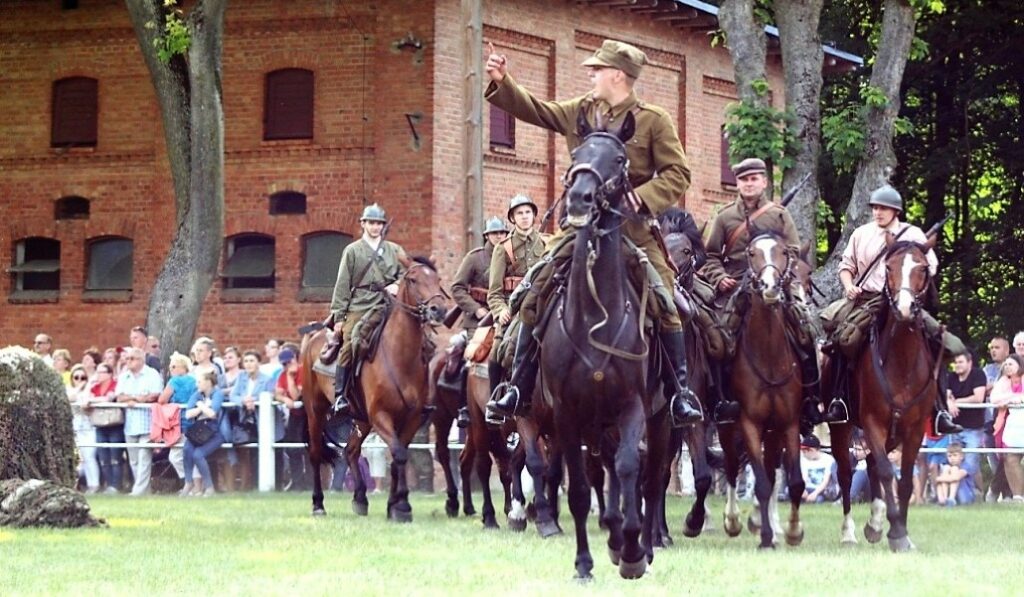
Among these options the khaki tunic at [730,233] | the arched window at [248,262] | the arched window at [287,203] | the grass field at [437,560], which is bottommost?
the grass field at [437,560]

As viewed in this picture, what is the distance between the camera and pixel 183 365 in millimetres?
27719

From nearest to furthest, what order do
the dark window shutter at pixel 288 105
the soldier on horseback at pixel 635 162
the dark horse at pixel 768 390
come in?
the soldier on horseback at pixel 635 162 < the dark horse at pixel 768 390 < the dark window shutter at pixel 288 105

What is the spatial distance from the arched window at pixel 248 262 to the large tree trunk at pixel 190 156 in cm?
627

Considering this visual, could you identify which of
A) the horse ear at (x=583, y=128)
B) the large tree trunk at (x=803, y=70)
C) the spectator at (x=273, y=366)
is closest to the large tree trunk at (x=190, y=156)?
the spectator at (x=273, y=366)

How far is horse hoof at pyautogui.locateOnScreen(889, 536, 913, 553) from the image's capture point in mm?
16625

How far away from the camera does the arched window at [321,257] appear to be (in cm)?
3641

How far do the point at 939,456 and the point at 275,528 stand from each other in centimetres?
991

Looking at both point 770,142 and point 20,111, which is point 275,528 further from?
point 20,111

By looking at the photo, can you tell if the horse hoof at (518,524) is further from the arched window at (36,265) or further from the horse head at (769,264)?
the arched window at (36,265)

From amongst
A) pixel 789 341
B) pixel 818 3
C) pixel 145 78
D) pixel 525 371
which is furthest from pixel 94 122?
pixel 525 371

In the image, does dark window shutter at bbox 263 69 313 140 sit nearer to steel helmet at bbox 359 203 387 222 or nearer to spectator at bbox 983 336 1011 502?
steel helmet at bbox 359 203 387 222

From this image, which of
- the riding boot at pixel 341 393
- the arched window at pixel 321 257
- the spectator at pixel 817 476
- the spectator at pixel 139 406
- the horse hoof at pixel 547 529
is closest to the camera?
the horse hoof at pixel 547 529

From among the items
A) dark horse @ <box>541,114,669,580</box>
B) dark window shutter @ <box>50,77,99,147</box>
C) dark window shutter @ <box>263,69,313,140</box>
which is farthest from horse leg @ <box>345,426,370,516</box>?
dark window shutter @ <box>50,77,99,147</box>

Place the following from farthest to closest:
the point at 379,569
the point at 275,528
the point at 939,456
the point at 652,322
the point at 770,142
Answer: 1. the point at 770,142
2. the point at 939,456
3. the point at 275,528
4. the point at 379,569
5. the point at 652,322
